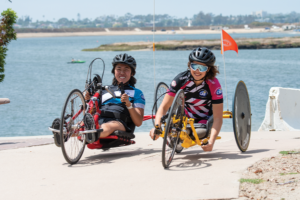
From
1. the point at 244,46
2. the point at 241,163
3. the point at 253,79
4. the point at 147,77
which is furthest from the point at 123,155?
the point at 244,46

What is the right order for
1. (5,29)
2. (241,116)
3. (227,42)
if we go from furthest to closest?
(5,29) < (227,42) < (241,116)

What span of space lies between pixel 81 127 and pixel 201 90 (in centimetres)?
162

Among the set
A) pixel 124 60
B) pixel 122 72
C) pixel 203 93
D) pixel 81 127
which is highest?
pixel 124 60

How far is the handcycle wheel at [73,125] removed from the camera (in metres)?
5.18

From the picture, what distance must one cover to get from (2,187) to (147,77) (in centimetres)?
3676

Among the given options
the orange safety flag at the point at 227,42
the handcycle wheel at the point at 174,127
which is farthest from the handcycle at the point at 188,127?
the orange safety flag at the point at 227,42

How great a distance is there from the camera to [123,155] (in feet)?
20.5

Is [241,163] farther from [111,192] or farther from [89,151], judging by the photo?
[89,151]

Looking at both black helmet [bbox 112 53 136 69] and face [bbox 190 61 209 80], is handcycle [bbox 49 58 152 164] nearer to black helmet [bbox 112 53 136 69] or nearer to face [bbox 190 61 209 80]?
black helmet [bbox 112 53 136 69]

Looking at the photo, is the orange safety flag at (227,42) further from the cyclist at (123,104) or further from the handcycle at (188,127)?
the cyclist at (123,104)

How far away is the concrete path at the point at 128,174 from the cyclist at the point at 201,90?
545 millimetres

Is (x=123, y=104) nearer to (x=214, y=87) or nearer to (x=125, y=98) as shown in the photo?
(x=125, y=98)

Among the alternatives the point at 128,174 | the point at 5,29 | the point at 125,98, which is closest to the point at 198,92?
the point at 125,98

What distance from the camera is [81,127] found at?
217 inches
